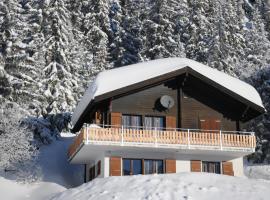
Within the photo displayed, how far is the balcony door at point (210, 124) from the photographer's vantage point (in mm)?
31062

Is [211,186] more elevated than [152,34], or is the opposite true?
[152,34]

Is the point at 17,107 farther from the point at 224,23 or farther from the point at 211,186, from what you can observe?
the point at 224,23

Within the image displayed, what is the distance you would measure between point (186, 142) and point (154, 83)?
14.6 feet

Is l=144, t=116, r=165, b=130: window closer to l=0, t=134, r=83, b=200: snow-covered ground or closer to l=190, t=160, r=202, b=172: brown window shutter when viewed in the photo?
l=190, t=160, r=202, b=172: brown window shutter

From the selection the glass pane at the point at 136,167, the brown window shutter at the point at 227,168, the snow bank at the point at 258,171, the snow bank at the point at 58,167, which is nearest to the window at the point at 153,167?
the glass pane at the point at 136,167

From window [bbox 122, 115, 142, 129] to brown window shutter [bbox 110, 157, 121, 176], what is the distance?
242 cm

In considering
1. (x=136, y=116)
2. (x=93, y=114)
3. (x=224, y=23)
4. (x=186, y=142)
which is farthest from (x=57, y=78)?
(x=224, y=23)

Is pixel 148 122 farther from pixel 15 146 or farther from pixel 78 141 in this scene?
pixel 15 146

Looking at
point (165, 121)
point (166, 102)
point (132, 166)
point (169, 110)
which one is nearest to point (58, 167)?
point (132, 166)

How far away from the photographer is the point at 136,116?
3047 centimetres

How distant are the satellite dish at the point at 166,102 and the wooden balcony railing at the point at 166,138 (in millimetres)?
1593

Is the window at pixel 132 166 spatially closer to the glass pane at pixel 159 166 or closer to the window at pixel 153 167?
the window at pixel 153 167

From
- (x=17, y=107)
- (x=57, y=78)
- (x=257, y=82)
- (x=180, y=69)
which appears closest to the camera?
(x=180, y=69)

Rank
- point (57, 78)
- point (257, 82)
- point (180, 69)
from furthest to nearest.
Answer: point (257, 82), point (57, 78), point (180, 69)
